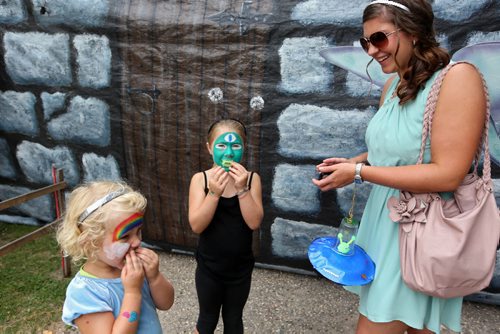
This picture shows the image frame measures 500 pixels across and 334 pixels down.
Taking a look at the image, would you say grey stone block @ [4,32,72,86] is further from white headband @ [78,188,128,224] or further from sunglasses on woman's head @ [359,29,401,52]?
sunglasses on woman's head @ [359,29,401,52]

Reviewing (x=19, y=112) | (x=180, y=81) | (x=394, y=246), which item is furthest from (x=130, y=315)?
(x=19, y=112)

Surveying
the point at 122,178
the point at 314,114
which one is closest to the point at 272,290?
the point at 314,114

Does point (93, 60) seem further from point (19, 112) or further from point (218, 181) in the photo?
point (218, 181)

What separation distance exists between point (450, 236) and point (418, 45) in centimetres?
74

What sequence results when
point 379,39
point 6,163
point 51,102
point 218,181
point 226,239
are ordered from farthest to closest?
point 6,163 < point 51,102 < point 226,239 < point 218,181 < point 379,39

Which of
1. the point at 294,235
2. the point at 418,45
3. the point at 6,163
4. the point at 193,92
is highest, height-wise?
the point at 418,45

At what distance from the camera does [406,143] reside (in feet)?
4.71

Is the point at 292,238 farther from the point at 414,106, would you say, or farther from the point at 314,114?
the point at 414,106

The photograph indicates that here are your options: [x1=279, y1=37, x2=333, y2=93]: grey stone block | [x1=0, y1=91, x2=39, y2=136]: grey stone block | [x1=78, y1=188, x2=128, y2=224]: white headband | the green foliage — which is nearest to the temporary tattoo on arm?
[x1=78, y1=188, x2=128, y2=224]: white headband

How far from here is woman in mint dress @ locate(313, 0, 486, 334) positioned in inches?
51.1

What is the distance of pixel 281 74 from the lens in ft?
9.32

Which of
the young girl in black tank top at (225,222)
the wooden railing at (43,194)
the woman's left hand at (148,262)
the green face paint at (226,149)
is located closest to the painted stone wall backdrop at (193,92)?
the wooden railing at (43,194)

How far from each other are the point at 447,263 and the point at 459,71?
2.27 ft

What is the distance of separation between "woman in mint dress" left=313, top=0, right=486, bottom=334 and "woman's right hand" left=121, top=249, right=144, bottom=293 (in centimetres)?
82
